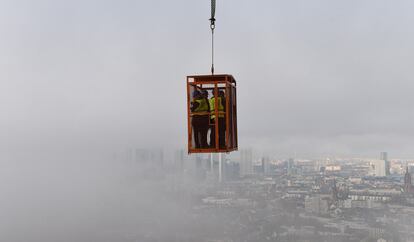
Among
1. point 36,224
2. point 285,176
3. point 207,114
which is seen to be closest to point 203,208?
point 285,176

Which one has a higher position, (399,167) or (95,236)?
Answer: (399,167)

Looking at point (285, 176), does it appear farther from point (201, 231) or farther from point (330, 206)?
point (201, 231)

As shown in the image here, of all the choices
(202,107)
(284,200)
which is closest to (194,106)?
(202,107)

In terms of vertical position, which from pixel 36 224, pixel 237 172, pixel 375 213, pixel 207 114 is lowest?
pixel 36 224

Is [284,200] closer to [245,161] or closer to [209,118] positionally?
[245,161]

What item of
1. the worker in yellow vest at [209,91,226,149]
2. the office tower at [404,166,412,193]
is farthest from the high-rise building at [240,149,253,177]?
the worker in yellow vest at [209,91,226,149]

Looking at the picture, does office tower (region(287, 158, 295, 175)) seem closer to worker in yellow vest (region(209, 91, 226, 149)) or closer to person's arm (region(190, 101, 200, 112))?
worker in yellow vest (region(209, 91, 226, 149))

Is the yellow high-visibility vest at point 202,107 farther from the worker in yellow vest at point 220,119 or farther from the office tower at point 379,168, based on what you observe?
the office tower at point 379,168
